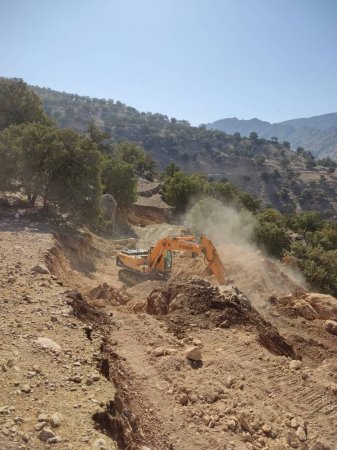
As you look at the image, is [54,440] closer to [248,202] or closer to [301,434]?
[301,434]

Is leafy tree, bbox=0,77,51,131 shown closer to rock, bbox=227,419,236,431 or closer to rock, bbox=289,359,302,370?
rock, bbox=289,359,302,370

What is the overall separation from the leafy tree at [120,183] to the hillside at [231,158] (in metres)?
65.8

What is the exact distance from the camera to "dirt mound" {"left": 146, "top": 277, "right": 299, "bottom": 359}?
10.0 m

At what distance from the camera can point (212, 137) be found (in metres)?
150

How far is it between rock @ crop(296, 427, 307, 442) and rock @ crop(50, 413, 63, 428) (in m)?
3.80

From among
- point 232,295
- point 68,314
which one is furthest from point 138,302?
point 68,314

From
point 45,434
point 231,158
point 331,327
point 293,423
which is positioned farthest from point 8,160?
point 231,158

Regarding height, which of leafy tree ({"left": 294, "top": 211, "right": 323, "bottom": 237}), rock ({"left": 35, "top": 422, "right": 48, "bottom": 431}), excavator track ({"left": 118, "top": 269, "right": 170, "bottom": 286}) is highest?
rock ({"left": 35, "top": 422, "right": 48, "bottom": 431})

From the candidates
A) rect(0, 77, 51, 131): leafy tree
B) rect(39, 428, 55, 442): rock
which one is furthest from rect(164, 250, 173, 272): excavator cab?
rect(0, 77, 51, 131): leafy tree

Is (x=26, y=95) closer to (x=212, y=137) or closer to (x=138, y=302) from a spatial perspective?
(x=138, y=302)

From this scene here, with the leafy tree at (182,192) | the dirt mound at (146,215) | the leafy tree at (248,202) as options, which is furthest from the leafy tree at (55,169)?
the leafy tree at (248,202)

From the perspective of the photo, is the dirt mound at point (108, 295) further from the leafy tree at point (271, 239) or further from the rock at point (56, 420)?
the leafy tree at point (271, 239)

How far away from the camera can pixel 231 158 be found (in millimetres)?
122750

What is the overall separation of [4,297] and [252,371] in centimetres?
494
